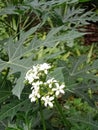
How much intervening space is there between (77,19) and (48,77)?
78 centimetres

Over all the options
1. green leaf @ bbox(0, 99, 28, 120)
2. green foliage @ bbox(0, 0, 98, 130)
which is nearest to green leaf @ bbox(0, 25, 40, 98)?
green foliage @ bbox(0, 0, 98, 130)

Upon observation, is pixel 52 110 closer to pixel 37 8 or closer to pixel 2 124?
pixel 2 124

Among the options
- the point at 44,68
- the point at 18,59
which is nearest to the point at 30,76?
the point at 44,68

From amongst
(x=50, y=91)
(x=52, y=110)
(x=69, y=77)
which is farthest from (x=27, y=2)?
A: (x=50, y=91)

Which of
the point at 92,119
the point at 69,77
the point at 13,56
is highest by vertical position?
the point at 13,56

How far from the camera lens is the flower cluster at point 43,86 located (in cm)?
124

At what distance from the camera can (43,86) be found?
126 cm

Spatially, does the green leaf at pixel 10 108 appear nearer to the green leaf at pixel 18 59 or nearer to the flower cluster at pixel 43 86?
the green leaf at pixel 18 59

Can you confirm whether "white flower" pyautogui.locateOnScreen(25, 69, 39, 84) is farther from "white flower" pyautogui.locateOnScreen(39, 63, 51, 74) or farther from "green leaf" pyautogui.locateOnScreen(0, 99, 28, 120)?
"green leaf" pyautogui.locateOnScreen(0, 99, 28, 120)

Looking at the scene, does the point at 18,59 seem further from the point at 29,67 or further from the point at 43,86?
the point at 43,86

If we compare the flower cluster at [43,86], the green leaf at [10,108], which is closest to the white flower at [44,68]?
the flower cluster at [43,86]

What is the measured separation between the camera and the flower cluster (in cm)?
124

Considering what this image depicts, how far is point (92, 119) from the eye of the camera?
1.75 meters

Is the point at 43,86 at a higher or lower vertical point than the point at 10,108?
higher
